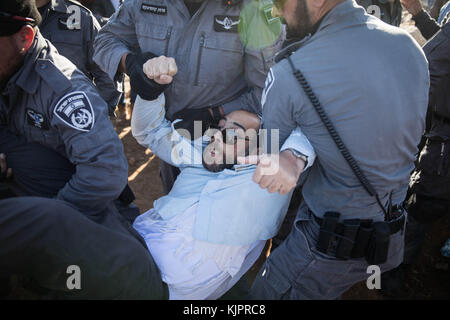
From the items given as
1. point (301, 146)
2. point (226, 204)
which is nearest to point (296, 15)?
point (301, 146)

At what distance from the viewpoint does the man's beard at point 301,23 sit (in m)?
1.68

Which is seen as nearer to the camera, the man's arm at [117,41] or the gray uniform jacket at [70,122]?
the gray uniform jacket at [70,122]

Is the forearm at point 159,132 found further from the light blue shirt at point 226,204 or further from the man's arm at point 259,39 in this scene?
the man's arm at point 259,39

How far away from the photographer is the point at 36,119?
1799 mm

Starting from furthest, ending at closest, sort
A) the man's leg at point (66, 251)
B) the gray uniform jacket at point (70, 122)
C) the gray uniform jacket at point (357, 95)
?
the gray uniform jacket at point (70, 122), the gray uniform jacket at point (357, 95), the man's leg at point (66, 251)

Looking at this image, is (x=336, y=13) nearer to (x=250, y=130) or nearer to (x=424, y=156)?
(x=250, y=130)

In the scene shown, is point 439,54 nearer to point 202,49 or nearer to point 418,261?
point 202,49

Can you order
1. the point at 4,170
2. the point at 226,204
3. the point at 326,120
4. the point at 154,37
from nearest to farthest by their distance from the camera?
the point at 326,120, the point at 4,170, the point at 226,204, the point at 154,37

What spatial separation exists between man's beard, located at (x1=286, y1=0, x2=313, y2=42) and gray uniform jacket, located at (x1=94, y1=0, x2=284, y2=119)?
1.89 feet

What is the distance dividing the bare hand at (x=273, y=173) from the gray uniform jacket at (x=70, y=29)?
269 cm

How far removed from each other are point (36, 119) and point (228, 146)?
3.78ft

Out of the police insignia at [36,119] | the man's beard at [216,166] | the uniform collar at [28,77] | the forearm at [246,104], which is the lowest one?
the man's beard at [216,166]

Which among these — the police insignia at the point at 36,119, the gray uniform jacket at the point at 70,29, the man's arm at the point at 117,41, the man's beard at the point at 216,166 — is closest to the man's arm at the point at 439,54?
the man's beard at the point at 216,166
